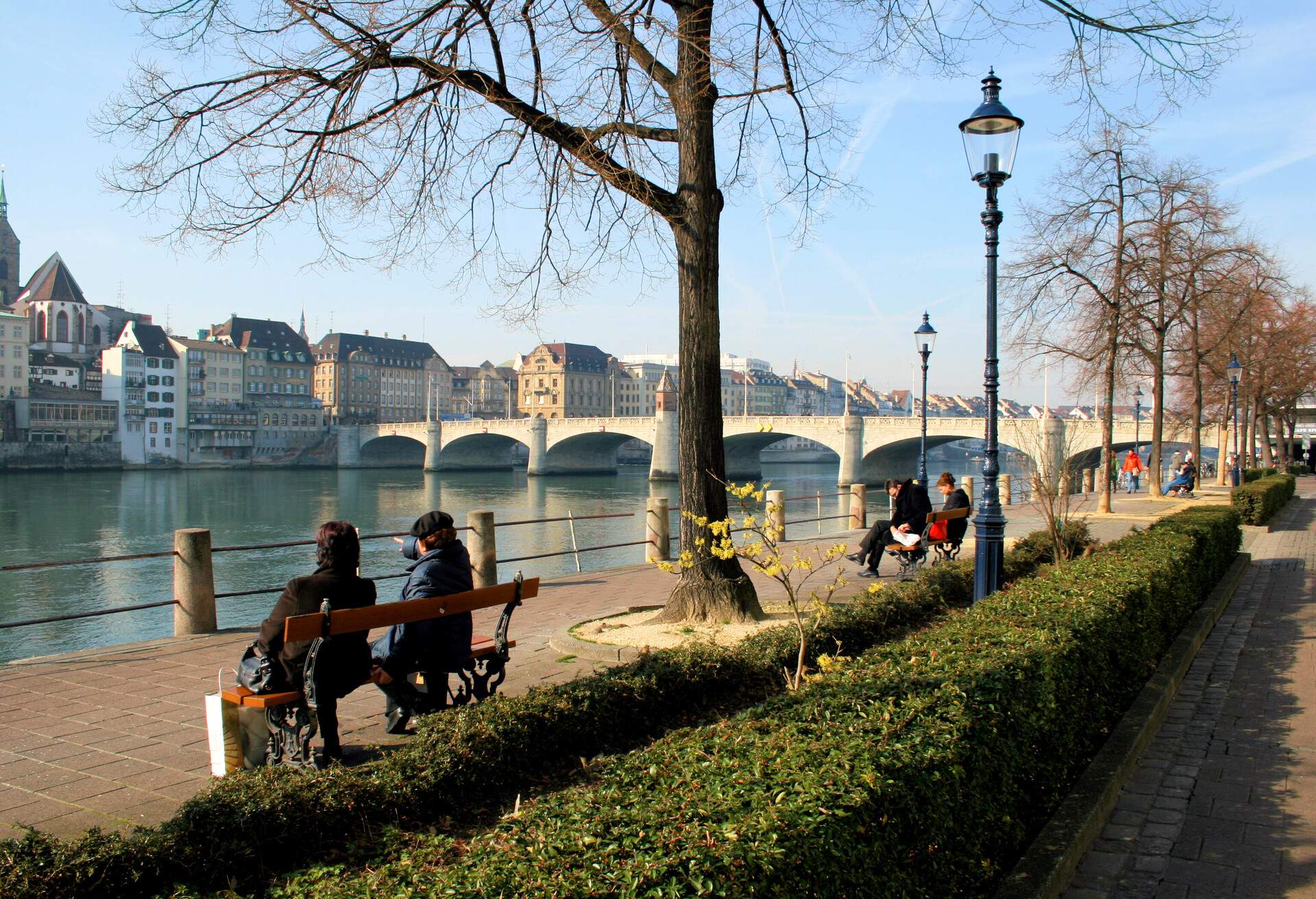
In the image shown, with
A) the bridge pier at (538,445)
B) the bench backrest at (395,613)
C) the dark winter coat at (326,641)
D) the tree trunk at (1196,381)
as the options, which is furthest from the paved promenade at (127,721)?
Result: the bridge pier at (538,445)

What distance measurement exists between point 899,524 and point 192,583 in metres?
6.85

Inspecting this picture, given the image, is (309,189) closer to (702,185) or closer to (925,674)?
(702,185)

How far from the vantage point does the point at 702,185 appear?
733 centimetres

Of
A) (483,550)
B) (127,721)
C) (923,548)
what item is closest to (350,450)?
(483,550)

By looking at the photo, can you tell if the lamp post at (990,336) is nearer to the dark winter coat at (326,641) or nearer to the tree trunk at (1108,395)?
the dark winter coat at (326,641)

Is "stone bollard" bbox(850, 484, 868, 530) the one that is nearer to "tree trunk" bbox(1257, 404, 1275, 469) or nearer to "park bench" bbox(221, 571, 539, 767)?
"park bench" bbox(221, 571, 539, 767)

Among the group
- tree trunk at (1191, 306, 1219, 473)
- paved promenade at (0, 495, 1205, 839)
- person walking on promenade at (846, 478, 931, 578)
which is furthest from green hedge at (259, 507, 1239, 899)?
tree trunk at (1191, 306, 1219, 473)

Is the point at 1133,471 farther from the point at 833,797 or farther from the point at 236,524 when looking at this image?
the point at 833,797

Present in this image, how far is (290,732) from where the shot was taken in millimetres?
4316

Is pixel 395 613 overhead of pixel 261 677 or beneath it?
overhead

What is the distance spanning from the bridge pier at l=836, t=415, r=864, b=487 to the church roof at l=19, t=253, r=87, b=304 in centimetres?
8801

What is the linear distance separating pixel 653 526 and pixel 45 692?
719 cm

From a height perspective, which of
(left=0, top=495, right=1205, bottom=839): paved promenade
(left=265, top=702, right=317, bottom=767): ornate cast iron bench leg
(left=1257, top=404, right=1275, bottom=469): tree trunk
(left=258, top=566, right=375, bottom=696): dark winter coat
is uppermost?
(left=1257, top=404, right=1275, bottom=469): tree trunk

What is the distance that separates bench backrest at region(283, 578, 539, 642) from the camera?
4.17m
